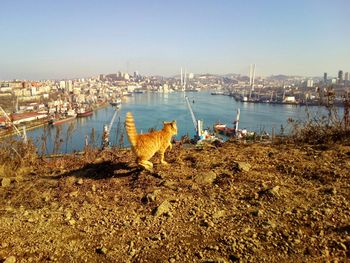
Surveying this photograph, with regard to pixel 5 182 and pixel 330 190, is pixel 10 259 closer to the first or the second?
pixel 5 182

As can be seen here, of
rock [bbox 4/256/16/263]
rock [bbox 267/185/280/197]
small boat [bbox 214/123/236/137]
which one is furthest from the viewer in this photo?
small boat [bbox 214/123/236/137]

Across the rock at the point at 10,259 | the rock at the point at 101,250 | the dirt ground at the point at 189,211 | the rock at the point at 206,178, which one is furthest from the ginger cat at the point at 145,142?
the rock at the point at 10,259

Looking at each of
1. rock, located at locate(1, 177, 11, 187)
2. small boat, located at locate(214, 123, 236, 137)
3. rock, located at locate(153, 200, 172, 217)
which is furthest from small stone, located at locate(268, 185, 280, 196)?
small boat, located at locate(214, 123, 236, 137)

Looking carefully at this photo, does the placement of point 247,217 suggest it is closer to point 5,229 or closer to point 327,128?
point 5,229

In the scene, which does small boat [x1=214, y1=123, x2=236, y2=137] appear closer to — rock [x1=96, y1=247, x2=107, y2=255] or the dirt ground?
the dirt ground

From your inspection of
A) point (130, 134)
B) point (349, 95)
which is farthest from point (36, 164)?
point (349, 95)

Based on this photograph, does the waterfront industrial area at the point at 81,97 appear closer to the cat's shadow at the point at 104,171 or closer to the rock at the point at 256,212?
the cat's shadow at the point at 104,171
